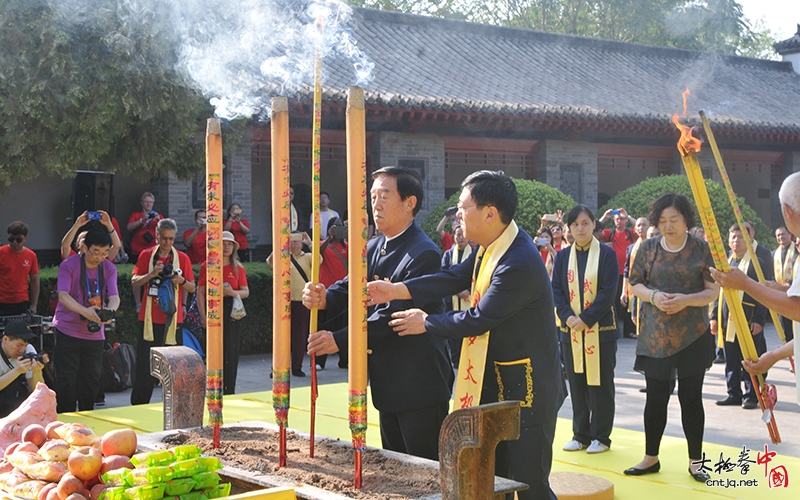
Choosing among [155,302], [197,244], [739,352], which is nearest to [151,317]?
[155,302]

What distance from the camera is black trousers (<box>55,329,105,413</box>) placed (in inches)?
260

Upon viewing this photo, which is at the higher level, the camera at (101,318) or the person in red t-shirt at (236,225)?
the person in red t-shirt at (236,225)

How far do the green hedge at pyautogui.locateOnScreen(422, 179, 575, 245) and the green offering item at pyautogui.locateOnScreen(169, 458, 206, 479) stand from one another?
961cm

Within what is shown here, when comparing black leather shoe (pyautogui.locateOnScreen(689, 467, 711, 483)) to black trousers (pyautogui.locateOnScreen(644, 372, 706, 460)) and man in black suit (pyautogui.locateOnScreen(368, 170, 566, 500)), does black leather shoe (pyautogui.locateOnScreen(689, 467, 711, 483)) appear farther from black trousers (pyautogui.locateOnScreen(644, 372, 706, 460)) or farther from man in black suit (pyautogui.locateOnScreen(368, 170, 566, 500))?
man in black suit (pyautogui.locateOnScreen(368, 170, 566, 500))

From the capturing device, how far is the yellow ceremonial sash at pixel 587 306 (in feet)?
18.7

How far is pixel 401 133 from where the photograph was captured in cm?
1442

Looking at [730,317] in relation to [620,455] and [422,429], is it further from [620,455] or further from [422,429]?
[422,429]

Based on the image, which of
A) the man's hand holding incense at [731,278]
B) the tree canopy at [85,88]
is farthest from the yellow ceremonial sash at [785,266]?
the tree canopy at [85,88]

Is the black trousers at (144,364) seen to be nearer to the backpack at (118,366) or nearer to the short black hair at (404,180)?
the backpack at (118,366)

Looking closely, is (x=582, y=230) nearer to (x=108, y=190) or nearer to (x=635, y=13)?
(x=108, y=190)

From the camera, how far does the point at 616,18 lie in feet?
94.5

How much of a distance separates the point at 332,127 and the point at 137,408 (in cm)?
763

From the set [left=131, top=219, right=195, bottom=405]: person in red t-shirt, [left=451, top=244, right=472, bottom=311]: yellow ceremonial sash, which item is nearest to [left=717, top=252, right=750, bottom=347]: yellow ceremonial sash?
[left=451, top=244, right=472, bottom=311]: yellow ceremonial sash

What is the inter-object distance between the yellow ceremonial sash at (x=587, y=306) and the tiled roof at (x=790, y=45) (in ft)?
66.2
